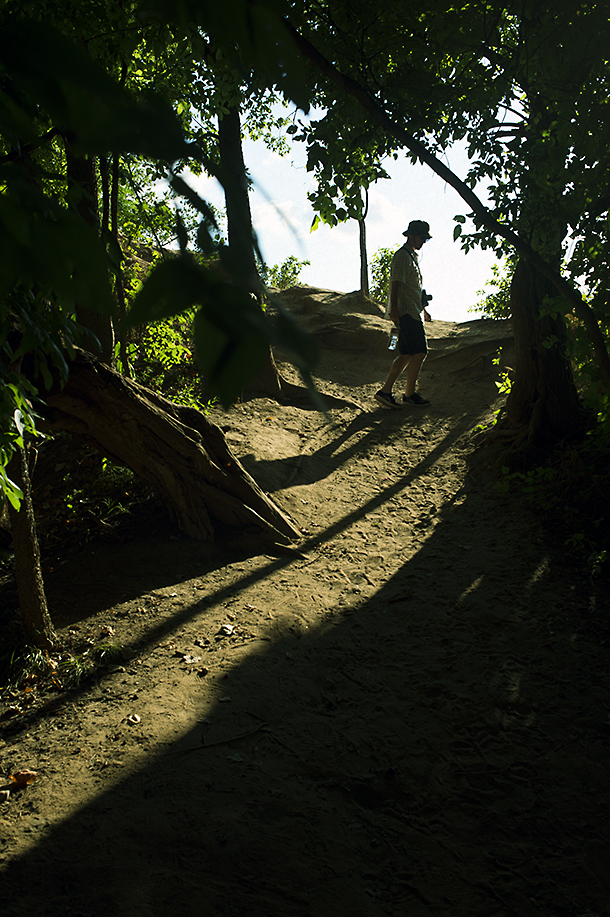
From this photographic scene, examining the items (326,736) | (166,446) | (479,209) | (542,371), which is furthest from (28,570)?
(542,371)

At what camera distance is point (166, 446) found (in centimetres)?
405

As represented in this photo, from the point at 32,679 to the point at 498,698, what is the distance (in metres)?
2.48

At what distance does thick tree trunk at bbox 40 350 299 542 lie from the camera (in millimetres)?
3611

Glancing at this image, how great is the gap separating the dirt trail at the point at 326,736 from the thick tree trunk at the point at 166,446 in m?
0.26

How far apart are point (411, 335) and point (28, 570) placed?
18.1 feet

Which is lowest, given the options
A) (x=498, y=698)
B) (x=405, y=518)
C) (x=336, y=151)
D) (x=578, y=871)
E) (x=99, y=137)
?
(x=578, y=871)

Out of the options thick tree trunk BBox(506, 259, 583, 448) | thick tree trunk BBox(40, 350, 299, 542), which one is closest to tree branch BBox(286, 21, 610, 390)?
thick tree trunk BBox(506, 259, 583, 448)

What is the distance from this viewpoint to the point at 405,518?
496 centimetres

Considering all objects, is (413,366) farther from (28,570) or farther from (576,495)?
(28,570)

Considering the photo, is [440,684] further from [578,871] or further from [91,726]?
[91,726]

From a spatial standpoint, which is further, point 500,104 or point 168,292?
point 500,104

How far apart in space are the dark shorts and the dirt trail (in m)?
3.00

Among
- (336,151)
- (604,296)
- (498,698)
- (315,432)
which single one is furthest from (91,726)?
(315,432)

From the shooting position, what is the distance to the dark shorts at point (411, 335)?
23.0 feet
